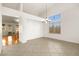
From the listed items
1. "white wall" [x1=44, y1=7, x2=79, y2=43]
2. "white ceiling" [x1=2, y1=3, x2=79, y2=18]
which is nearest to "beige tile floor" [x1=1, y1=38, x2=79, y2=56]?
"white wall" [x1=44, y1=7, x2=79, y2=43]

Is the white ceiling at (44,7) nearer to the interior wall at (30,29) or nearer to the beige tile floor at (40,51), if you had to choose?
the interior wall at (30,29)

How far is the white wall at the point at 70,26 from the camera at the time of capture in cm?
682

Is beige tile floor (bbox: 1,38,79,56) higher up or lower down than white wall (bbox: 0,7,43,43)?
lower down

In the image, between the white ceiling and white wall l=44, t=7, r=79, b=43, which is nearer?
white wall l=44, t=7, r=79, b=43

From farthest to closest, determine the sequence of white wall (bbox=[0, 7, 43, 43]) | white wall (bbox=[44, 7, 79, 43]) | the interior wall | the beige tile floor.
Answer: the interior wall → white wall (bbox=[44, 7, 79, 43]) → white wall (bbox=[0, 7, 43, 43]) → the beige tile floor

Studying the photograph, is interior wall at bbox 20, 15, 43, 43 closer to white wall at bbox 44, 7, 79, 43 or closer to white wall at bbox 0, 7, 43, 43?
white wall at bbox 0, 7, 43, 43

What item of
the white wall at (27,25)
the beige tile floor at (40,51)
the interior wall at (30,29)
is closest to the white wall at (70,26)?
the beige tile floor at (40,51)

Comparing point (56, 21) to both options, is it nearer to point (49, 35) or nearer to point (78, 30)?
point (49, 35)

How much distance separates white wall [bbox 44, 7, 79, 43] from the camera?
22.4 feet

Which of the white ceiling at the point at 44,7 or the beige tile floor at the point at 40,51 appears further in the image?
the white ceiling at the point at 44,7

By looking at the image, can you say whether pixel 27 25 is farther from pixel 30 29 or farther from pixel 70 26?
pixel 70 26

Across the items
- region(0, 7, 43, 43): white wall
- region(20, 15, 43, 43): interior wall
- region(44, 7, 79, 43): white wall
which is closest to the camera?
region(0, 7, 43, 43): white wall

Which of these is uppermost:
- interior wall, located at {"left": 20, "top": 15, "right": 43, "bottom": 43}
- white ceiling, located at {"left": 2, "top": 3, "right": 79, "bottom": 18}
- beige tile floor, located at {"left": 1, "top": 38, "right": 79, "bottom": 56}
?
white ceiling, located at {"left": 2, "top": 3, "right": 79, "bottom": 18}

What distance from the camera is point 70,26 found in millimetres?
7309
